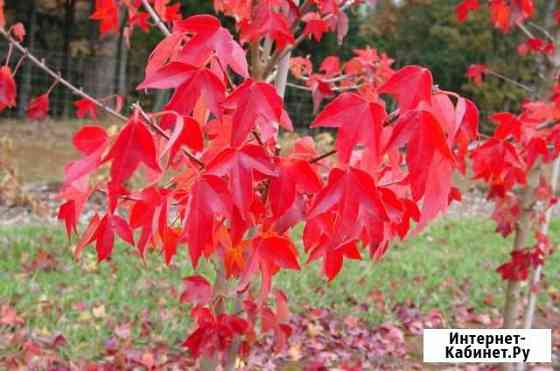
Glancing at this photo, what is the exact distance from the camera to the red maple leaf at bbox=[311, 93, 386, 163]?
31.2 inches

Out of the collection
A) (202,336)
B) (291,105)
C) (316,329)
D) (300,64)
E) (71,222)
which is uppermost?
(291,105)

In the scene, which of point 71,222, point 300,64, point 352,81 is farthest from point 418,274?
point 71,222

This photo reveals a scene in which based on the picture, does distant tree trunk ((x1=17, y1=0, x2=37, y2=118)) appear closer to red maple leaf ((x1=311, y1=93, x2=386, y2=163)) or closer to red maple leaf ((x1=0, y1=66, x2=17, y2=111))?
red maple leaf ((x1=0, y1=66, x2=17, y2=111))

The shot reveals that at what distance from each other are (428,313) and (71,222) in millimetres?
2800

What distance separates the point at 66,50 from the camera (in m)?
13.9

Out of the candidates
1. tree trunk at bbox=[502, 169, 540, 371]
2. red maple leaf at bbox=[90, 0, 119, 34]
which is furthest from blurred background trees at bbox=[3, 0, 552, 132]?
red maple leaf at bbox=[90, 0, 119, 34]

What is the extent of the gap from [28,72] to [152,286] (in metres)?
10.1

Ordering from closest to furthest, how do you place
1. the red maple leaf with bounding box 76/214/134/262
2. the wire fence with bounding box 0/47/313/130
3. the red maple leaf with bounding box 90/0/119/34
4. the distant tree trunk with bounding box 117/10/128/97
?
the red maple leaf with bounding box 76/214/134/262, the red maple leaf with bounding box 90/0/119/34, the wire fence with bounding box 0/47/313/130, the distant tree trunk with bounding box 117/10/128/97

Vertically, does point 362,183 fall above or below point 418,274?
above

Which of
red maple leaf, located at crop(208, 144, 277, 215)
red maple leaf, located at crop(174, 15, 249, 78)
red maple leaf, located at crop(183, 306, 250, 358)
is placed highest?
red maple leaf, located at crop(174, 15, 249, 78)

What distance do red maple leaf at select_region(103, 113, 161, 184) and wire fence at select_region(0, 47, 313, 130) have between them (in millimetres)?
11292

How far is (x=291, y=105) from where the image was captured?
12.1 m

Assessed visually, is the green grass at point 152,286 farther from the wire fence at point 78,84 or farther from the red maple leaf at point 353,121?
the wire fence at point 78,84

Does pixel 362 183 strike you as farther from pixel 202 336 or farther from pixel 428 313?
pixel 428 313
